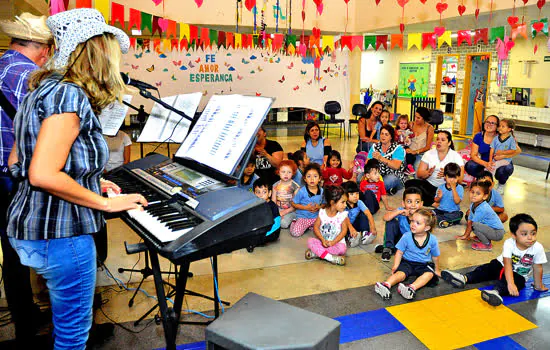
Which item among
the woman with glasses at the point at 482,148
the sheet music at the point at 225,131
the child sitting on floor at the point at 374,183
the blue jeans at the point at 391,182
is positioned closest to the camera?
the sheet music at the point at 225,131

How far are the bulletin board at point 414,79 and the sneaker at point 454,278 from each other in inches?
504

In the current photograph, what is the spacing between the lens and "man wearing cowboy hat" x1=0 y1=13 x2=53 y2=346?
241 cm

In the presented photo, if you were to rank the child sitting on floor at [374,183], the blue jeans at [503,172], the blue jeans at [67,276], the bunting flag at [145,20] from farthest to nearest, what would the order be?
1. the bunting flag at [145,20]
2. the blue jeans at [503,172]
3. the child sitting on floor at [374,183]
4. the blue jeans at [67,276]

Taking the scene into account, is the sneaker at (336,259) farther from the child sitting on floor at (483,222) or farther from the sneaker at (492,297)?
the child sitting on floor at (483,222)

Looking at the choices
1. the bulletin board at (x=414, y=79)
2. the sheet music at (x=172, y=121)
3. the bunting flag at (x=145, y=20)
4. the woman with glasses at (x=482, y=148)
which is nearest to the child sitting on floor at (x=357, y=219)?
the sheet music at (x=172, y=121)

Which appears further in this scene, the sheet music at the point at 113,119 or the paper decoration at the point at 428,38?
the paper decoration at the point at 428,38

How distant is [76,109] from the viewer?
64.6 inches

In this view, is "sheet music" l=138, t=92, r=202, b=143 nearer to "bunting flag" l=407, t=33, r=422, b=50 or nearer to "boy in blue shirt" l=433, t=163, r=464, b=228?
"boy in blue shirt" l=433, t=163, r=464, b=228

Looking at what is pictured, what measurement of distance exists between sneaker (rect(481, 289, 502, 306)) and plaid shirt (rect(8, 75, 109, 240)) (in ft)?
9.32

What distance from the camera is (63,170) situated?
1690 millimetres

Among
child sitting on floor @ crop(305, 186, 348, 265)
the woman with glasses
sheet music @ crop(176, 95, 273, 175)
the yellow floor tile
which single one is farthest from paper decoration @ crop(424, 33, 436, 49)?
sheet music @ crop(176, 95, 273, 175)

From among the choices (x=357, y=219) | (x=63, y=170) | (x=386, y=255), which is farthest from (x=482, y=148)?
(x=63, y=170)

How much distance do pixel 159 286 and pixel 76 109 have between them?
1.03 metres

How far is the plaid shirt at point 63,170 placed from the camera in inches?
64.9
